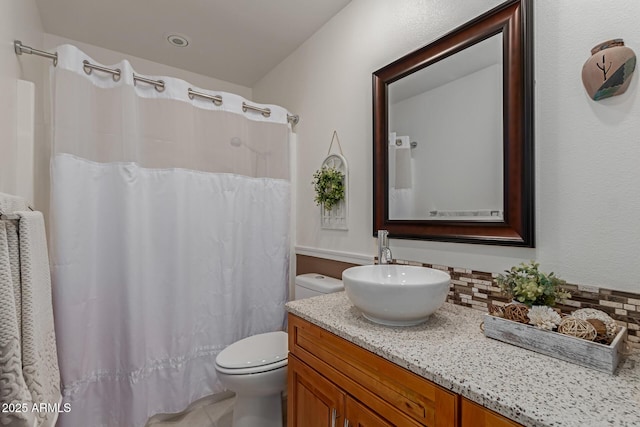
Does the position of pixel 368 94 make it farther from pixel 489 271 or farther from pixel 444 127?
pixel 489 271

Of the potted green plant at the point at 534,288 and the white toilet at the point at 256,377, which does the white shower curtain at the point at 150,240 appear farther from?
the potted green plant at the point at 534,288

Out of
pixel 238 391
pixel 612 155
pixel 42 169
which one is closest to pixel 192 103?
pixel 42 169

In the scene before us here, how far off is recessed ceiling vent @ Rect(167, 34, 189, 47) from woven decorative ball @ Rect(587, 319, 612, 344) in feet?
8.68

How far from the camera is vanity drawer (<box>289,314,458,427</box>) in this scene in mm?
705

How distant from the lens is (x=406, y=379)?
769 millimetres

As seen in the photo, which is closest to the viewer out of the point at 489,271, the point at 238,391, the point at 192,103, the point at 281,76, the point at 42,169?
the point at 489,271

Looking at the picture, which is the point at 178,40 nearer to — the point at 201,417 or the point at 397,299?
the point at 397,299

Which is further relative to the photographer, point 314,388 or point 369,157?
point 369,157

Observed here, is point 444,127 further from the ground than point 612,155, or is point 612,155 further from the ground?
point 444,127

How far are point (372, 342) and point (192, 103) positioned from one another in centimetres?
170

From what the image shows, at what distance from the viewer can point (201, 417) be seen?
1768mm

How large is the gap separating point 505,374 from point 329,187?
4.32 ft

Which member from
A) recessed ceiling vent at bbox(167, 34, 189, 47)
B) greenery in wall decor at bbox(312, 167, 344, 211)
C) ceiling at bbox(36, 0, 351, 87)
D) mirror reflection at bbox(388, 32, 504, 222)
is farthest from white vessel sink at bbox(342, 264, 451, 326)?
recessed ceiling vent at bbox(167, 34, 189, 47)

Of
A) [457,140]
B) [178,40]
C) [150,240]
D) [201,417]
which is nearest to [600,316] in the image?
[457,140]
